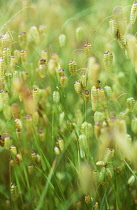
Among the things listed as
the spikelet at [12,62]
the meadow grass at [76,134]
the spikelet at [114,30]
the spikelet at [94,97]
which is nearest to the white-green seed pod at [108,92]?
the meadow grass at [76,134]

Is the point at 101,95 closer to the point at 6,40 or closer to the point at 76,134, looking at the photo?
the point at 76,134

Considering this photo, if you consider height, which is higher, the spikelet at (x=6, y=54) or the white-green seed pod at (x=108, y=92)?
the spikelet at (x=6, y=54)

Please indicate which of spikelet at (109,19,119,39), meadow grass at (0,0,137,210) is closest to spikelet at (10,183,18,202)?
meadow grass at (0,0,137,210)

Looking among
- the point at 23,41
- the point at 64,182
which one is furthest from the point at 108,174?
the point at 23,41

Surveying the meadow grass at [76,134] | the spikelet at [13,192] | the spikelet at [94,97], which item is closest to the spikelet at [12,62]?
the meadow grass at [76,134]

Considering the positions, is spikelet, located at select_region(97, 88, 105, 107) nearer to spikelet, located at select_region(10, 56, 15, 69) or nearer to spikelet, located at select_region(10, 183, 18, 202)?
spikelet, located at select_region(10, 56, 15, 69)

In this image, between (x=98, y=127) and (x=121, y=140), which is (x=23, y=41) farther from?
(x=121, y=140)

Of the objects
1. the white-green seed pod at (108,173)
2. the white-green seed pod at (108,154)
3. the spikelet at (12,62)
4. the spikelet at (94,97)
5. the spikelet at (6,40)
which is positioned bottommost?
the white-green seed pod at (108,173)

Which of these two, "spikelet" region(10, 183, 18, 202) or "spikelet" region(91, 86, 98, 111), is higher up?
"spikelet" region(91, 86, 98, 111)

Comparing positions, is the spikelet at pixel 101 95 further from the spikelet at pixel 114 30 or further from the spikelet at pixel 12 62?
the spikelet at pixel 12 62

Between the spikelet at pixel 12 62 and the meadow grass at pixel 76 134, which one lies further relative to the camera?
the spikelet at pixel 12 62

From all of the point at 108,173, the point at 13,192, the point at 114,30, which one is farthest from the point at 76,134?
the point at 114,30
